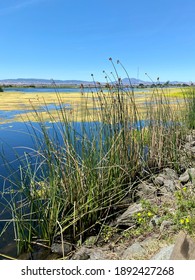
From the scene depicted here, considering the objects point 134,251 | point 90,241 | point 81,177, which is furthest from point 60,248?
point 134,251

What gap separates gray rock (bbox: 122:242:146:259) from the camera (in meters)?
2.02

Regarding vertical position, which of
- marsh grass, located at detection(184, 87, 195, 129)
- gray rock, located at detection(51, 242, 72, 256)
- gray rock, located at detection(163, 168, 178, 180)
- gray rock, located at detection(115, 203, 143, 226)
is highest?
marsh grass, located at detection(184, 87, 195, 129)

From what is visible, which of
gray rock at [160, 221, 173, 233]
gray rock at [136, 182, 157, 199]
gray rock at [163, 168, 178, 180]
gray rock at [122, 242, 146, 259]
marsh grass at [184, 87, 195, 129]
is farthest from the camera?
marsh grass at [184, 87, 195, 129]

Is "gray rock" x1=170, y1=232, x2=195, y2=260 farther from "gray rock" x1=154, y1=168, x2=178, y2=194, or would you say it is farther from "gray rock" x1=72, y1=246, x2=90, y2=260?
"gray rock" x1=154, y1=168, x2=178, y2=194

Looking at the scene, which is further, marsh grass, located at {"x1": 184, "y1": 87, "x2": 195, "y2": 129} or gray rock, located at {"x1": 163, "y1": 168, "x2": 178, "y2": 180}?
marsh grass, located at {"x1": 184, "y1": 87, "x2": 195, "y2": 129}

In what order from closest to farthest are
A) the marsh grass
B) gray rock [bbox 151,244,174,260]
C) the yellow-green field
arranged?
gray rock [bbox 151,244,174,260] < the yellow-green field < the marsh grass

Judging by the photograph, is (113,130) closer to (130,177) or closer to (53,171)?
(130,177)

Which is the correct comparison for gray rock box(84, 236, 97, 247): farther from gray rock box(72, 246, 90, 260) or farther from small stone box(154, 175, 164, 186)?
small stone box(154, 175, 164, 186)

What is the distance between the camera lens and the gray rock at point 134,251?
6.62 ft

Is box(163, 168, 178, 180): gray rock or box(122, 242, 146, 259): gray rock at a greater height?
box(163, 168, 178, 180): gray rock

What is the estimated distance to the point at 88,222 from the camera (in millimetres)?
2754

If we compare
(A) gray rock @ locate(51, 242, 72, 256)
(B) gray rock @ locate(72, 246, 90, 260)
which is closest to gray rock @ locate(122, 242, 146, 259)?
(B) gray rock @ locate(72, 246, 90, 260)

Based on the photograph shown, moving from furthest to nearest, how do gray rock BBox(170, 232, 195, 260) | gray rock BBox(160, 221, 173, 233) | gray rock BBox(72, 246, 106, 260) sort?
1. gray rock BBox(72, 246, 106, 260)
2. gray rock BBox(160, 221, 173, 233)
3. gray rock BBox(170, 232, 195, 260)

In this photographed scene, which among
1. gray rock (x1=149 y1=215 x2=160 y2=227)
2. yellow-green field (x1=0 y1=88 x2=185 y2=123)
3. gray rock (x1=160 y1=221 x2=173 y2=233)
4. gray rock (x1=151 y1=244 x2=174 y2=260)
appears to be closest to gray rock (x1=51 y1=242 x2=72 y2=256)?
gray rock (x1=149 y1=215 x2=160 y2=227)
